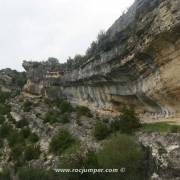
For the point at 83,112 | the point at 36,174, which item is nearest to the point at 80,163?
the point at 36,174

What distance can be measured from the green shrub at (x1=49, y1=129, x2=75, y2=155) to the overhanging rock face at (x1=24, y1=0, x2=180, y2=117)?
663 centimetres

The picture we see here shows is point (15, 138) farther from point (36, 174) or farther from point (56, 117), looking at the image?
point (36, 174)

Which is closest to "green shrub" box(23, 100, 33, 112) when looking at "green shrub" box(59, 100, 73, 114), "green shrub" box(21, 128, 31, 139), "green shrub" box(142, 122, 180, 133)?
"green shrub" box(59, 100, 73, 114)

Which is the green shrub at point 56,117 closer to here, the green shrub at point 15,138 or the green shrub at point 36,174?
the green shrub at point 15,138

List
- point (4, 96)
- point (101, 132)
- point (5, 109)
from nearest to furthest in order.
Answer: point (101, 132) → point (5, 109) → point (4, 96)

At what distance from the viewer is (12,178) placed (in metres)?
32.5

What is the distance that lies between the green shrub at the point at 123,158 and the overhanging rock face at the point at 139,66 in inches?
249

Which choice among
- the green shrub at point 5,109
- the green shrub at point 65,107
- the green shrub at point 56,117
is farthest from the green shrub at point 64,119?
the green shrub at point 5,109

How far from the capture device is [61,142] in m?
34.4

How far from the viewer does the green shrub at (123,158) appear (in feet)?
80.9

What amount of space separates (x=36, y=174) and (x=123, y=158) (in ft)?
23.7

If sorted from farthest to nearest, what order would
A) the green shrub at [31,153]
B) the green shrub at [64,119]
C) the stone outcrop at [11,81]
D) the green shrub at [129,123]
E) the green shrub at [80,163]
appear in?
the stone outcrop at [11,81] → the green shrub at [64,119] → the green shrub at [31,153] → the green shrub at [129,123] → the green shrub at [80,163]

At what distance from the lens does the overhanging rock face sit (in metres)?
28.1

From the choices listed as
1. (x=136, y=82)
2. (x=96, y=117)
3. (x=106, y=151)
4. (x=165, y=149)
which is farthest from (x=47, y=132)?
(x=165, y=149)
